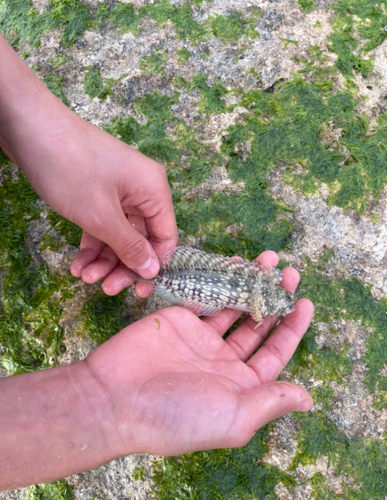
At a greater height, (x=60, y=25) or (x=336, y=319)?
(x=60, y=25)

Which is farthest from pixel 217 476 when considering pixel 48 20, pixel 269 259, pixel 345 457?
pixel 48 20

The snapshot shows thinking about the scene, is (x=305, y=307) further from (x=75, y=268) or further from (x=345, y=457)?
(x=75, y=268)

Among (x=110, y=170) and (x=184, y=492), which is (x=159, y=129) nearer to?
(x=110, y=170)

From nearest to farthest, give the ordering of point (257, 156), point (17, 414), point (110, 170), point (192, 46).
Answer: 1. point (17, 414)
2. point (110, 170)
3. point (257, 156)
4. point (192, 46)

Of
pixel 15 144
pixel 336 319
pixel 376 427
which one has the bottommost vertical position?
pixel 376 427

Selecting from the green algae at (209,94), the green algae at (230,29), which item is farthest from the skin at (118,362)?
the green algae at (230,29)

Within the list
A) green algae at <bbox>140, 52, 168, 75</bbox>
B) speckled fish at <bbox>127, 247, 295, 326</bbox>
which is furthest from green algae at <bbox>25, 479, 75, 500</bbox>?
green algae at <bbox>140, 52, 168, 75</bbox>

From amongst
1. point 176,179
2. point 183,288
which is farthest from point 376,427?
point 176,179
